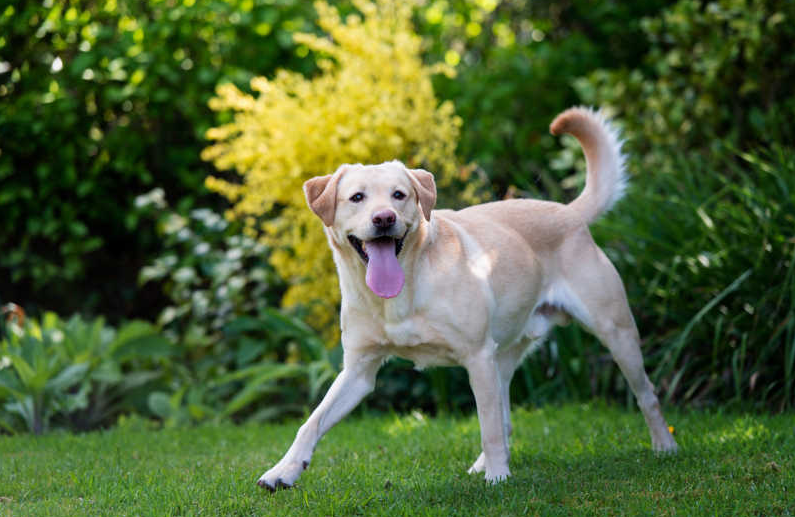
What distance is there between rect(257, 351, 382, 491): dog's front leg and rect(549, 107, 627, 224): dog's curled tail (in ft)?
4.79

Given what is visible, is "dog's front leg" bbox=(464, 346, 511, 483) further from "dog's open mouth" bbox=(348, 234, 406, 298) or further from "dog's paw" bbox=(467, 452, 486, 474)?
"dog's open mouth" bbox=(348, 234, 406, 298)

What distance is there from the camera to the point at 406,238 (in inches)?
147

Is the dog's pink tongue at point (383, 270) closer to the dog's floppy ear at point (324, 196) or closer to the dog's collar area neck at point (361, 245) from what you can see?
the dog's collar area neck at point (361, 245)

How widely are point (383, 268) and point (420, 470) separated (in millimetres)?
999

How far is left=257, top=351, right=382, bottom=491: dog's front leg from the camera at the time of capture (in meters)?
3.62

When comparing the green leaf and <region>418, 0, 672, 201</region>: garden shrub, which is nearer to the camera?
the green leaf

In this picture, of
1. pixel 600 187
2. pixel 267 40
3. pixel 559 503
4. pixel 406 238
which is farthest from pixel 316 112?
pixel 559 503

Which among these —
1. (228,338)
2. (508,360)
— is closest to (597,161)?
(508,360)

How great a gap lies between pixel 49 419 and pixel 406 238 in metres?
3.10

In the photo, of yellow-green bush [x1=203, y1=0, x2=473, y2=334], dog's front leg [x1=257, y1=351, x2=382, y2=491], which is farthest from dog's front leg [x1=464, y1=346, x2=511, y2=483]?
yellow-green bush [x1=203, y1=0, x2=473, y2=334]

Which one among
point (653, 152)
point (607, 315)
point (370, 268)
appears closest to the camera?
point (370, 268)

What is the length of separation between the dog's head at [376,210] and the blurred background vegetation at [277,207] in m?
2.15

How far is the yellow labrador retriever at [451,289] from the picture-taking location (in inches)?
145

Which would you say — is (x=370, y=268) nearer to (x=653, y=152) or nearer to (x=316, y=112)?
(x=316, y=112)
